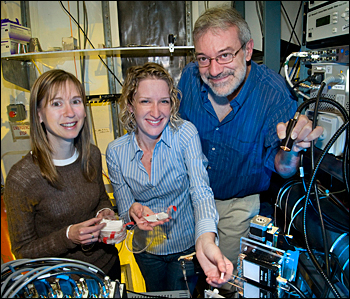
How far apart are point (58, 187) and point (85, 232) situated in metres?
0.26

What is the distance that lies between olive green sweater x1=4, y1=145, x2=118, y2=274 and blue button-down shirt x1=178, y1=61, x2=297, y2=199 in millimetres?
650

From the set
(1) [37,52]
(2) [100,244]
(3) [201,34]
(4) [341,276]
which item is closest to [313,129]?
(4) [341,276]

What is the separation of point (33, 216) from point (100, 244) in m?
0.33

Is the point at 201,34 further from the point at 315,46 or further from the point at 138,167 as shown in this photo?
the point at 138,167

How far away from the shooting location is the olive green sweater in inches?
41.8

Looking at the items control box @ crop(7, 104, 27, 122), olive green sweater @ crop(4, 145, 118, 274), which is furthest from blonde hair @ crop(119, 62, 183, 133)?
control box @ crop(7, 104, 27, 122)

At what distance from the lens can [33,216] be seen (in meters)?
1.11

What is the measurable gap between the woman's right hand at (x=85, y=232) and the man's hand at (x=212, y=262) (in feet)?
1.39

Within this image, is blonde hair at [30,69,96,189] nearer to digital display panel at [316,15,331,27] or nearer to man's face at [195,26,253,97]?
man's face at [195,26,253,97]

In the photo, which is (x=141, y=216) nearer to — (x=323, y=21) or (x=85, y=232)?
(x=85, y=232)

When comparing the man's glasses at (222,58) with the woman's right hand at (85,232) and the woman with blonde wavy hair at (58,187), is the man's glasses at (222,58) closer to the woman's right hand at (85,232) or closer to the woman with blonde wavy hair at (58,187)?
the woman with blonde wavy hair at (58,187)

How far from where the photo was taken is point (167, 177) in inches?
50.1

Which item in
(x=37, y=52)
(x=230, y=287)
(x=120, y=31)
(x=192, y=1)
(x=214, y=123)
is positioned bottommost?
(x=230, y=287)

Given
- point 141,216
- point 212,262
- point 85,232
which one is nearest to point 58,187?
point 85,232
